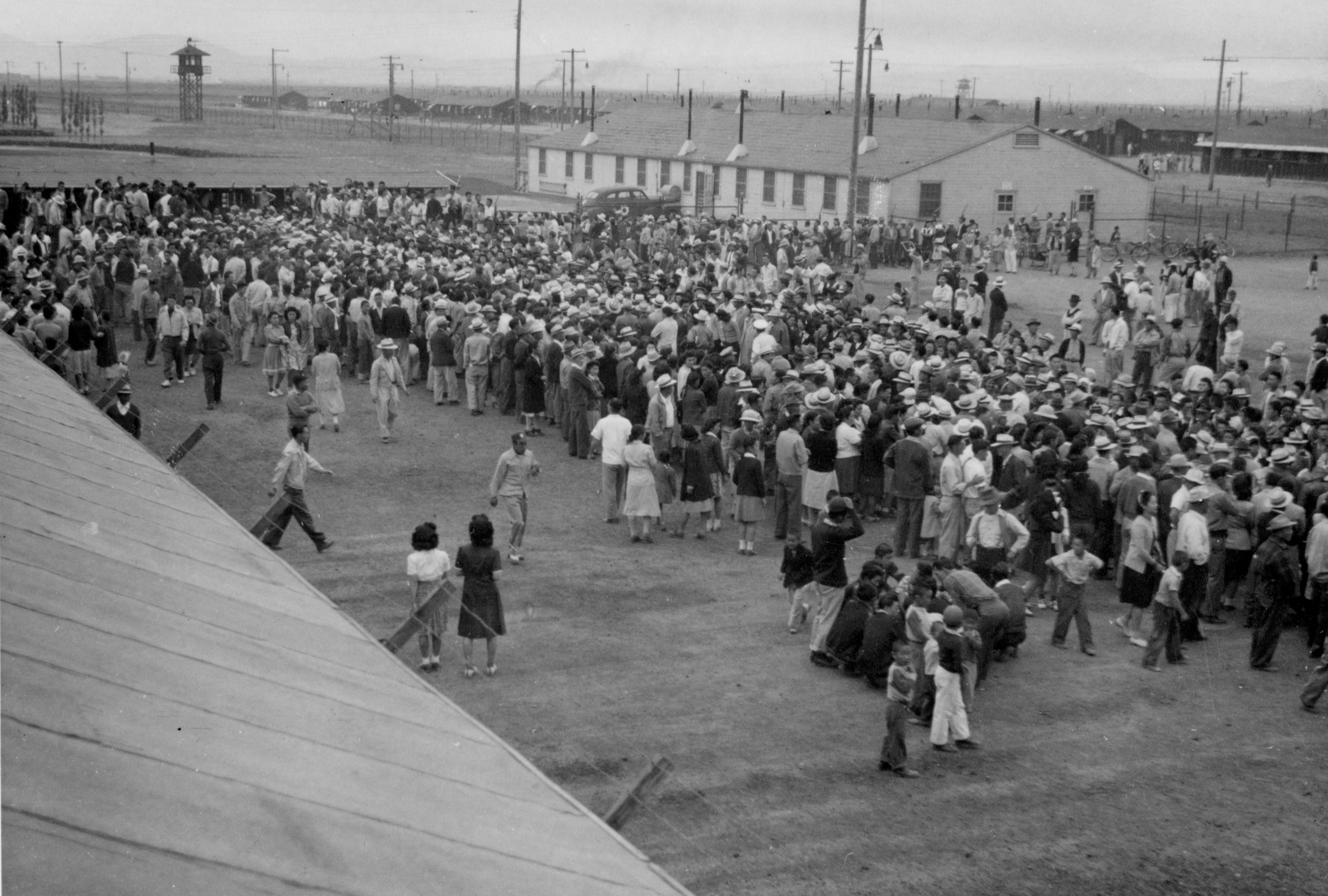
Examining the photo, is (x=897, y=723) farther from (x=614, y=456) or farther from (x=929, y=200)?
(x=929, y=200)

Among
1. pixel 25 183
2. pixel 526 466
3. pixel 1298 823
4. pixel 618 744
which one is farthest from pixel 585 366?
pixel 25 183

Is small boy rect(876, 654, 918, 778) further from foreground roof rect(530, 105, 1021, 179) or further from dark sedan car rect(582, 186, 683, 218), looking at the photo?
dark sedan car rect(582, 186, 683, 218)

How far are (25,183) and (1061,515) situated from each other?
118ft

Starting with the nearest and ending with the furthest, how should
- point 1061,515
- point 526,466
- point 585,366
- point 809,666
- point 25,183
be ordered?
point 809,666
point 1061,515
point 526,466
point 585,366
point 25,183

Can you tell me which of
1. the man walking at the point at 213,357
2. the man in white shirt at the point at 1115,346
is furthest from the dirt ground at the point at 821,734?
the man in white shirt at the point at 1115,346

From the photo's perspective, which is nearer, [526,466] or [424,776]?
[424,776]

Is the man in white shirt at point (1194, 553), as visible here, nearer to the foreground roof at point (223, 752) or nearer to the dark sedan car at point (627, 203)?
the foreground roof at point (223, 752)

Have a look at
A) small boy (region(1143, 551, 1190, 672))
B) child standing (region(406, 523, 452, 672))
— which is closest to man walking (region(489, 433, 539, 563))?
child standing (region(406, 523, 452, 672))

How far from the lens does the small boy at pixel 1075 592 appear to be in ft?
41.7

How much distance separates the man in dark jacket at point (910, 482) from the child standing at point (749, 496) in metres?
1.60

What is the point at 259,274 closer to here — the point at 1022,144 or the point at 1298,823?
the point at 1298,823

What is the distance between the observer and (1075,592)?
12.8 m

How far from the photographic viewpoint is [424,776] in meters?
3.91

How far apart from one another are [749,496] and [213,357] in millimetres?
10010
